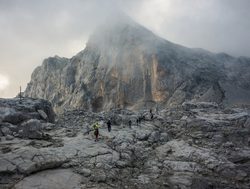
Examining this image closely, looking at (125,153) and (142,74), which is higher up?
(142,74)

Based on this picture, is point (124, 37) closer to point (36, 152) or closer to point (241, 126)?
point (241, 126)

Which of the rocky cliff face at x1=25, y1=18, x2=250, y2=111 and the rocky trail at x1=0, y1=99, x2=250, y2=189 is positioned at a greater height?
the rocky cliff face at x1=25, y1=18, x2=250, y2=111

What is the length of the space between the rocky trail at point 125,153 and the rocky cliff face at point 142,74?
1018 inches

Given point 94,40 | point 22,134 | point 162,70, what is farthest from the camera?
point 94,40

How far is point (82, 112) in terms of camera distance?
3738 cm

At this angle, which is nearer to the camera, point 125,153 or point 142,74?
point 125,153

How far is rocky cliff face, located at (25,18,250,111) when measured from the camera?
2287 inches

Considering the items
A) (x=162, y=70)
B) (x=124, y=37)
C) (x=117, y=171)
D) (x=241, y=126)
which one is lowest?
(x=117, y=171)

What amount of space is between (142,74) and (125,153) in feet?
134

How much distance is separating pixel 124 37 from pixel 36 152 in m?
51.1

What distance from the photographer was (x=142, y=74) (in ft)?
206

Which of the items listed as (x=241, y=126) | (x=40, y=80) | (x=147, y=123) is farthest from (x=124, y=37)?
(x=241, y=126)

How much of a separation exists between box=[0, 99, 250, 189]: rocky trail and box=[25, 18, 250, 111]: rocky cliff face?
25853 mm

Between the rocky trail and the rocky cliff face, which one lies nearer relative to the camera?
the rocky trail
